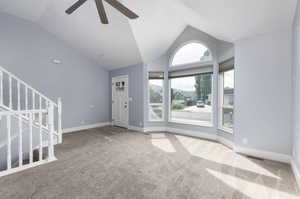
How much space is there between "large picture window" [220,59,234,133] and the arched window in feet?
2.07

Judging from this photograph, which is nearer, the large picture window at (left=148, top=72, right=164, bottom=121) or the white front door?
the large picture window at (left=148, top=72, right=164, bottom=121)

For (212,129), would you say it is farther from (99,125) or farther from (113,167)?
(99,125)

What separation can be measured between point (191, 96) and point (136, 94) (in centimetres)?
196

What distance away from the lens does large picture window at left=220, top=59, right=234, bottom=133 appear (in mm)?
3379

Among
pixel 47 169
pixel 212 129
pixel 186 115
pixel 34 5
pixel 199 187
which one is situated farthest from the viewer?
pixel 186 115

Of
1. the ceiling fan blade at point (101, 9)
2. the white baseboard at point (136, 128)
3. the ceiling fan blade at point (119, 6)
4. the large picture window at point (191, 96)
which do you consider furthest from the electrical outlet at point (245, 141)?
the ceiling fan blade at point (101, 9)

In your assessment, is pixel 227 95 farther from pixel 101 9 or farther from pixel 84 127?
pixel 84 127

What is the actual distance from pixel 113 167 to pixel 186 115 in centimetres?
312

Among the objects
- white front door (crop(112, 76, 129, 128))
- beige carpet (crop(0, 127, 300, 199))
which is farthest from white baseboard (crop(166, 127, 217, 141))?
white front door (crop(112, 76, 129, 128))

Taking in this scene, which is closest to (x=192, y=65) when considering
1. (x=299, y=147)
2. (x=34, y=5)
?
(x=299, y=147)

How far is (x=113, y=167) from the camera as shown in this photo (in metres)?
2.32

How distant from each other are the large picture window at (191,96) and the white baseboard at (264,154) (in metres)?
1.21

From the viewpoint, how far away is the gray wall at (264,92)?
246cm

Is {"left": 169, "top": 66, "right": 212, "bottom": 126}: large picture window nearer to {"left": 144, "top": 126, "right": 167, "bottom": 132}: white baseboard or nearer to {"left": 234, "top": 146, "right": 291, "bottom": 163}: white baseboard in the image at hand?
{"left": 144, "top": 126, "right": 167, "bottom": 132}: white baseboard
